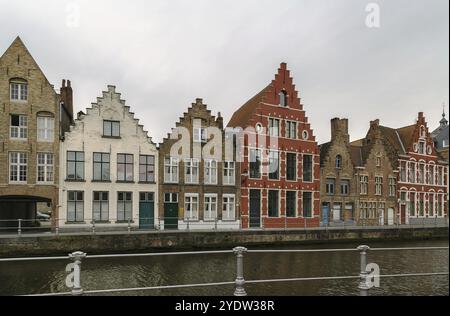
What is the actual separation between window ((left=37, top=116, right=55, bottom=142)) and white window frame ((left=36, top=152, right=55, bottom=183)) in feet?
3.75

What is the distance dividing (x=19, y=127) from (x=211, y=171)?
48.2ft

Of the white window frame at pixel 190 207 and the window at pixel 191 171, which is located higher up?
the window at pixel 191 171

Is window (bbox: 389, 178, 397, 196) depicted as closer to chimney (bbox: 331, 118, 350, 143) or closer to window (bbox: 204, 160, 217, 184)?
chimney (bbox: 331, 118, 350, 143)

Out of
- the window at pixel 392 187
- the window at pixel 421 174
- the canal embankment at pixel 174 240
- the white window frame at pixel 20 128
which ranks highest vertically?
the white window frame at pixel 20 128

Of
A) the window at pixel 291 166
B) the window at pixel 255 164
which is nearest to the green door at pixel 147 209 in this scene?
the window at pixel 255 164

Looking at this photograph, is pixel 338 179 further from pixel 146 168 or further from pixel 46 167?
pixel 46 167

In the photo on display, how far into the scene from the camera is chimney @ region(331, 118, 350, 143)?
129ft

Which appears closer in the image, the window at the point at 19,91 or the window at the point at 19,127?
the window at the point at 19,127

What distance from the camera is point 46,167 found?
90.6ft

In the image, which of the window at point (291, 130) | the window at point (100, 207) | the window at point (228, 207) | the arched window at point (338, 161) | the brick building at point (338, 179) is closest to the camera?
the window at point (100, 207)

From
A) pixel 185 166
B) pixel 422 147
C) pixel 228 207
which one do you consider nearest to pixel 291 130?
pixel 228 207

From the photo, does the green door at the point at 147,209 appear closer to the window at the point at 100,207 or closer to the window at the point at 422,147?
the window at the point at 100,207

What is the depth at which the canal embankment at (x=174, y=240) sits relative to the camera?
2198cm
